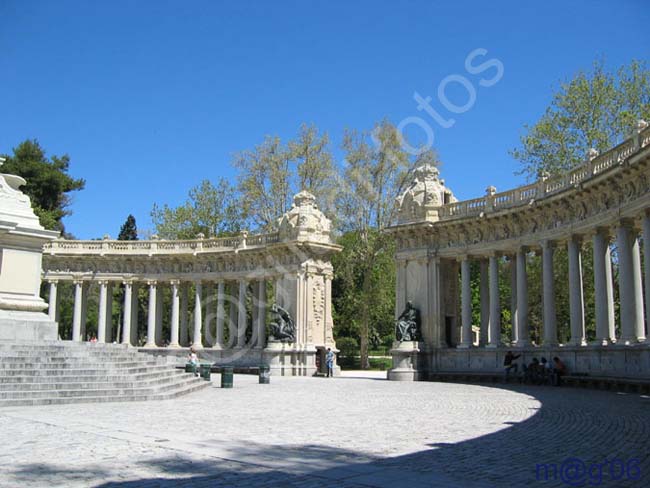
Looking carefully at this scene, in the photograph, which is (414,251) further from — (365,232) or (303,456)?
(303,456)

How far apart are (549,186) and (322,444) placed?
22298mm

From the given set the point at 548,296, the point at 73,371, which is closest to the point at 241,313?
the point at 548,296

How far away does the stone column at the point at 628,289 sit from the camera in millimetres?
24341

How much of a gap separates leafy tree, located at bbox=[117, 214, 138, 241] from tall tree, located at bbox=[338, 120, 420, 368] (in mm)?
38944

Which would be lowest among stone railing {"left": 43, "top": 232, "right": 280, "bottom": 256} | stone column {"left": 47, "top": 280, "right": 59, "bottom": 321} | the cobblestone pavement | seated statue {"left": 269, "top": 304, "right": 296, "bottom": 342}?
the cobblestone pavement

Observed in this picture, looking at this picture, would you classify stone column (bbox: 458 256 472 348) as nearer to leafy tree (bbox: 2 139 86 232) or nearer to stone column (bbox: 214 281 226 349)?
stone column (bbox: 214 281 226 349)

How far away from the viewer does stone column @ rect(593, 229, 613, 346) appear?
26.4 metres

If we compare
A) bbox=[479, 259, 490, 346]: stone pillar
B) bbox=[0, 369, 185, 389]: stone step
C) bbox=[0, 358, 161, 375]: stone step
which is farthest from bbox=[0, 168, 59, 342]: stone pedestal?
bbox=[479, 259, 490, 346]: stone pillar

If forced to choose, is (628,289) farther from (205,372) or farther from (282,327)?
(282,327)

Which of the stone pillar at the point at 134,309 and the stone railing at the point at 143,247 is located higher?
the stone railing at the point at 143,247

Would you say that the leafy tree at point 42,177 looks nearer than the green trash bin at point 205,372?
No

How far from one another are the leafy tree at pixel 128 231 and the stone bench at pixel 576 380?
54597mm

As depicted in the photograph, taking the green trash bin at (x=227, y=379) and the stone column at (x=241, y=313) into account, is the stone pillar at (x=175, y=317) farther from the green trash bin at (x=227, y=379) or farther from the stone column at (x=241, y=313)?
the green trash bin at (x=227, y=379)

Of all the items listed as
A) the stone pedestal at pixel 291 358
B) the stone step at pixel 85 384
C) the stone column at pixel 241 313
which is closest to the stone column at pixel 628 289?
the stone step at pixel 85 384
